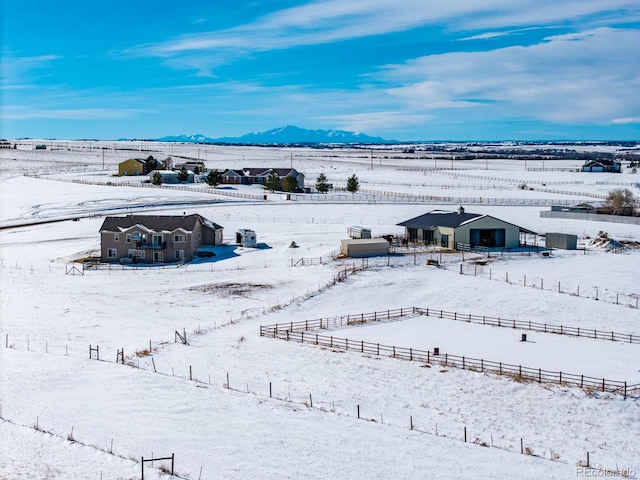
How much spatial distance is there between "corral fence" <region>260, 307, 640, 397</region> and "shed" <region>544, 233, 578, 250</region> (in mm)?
20466

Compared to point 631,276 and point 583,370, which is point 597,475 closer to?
point 583,370

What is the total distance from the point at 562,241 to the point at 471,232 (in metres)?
7.51

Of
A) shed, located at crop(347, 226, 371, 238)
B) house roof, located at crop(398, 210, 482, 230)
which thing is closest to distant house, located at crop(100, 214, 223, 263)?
shed, located at crop(347, 226, 371, 238)

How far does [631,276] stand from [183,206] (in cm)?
5195

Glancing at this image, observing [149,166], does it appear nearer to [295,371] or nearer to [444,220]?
[444,220]

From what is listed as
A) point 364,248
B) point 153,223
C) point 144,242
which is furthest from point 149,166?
point 364,248

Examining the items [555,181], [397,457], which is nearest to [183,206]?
[397,457]

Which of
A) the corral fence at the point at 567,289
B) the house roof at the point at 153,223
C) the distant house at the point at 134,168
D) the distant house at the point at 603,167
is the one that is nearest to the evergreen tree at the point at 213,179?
the distant house at the point at 134,168

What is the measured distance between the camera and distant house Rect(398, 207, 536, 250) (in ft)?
174

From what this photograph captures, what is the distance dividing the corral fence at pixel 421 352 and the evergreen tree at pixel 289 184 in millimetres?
59260

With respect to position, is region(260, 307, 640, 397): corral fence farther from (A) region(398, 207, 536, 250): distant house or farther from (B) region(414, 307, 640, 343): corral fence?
(A) region(398, 207, 536, 250): distant house

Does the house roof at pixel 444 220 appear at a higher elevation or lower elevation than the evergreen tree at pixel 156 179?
lower

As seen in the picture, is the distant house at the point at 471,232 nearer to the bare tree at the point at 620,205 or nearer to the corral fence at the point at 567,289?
the corral fence at the point at 567,289

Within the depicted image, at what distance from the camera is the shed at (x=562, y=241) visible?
177ft
